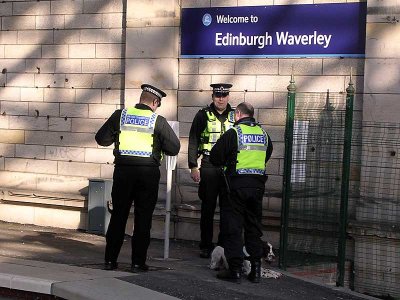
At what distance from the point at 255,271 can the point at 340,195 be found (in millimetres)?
1651

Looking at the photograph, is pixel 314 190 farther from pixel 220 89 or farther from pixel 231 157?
pixel 231 157

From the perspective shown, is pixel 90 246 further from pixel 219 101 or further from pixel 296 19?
pixel 296 19

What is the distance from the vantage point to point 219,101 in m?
9.14

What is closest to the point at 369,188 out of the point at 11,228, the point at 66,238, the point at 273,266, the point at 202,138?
the point at 273,266

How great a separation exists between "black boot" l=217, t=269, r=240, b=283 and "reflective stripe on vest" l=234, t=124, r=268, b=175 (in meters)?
1.02

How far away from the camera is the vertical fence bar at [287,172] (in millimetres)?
8820

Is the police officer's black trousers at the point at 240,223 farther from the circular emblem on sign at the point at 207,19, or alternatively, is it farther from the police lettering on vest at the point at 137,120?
the circular emblem on sign at the point at 207,19

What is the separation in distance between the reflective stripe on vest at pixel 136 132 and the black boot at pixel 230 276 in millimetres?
1446

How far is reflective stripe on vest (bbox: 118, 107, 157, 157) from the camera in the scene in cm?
791

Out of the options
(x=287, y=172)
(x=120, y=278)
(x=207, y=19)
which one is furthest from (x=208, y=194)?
(x=207, y=19)

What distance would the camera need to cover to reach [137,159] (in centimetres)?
793

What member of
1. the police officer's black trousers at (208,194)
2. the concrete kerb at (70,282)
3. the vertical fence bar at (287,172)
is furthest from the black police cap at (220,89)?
the concrete kerb at (70,282)

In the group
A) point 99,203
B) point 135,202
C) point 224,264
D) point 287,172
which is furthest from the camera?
point 99,203

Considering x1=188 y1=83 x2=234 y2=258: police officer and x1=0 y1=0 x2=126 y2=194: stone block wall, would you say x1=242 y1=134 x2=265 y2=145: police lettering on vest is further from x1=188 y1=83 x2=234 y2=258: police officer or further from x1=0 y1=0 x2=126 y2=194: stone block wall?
x1=0 y1=0 x2=126 y2=194: stone block wall
